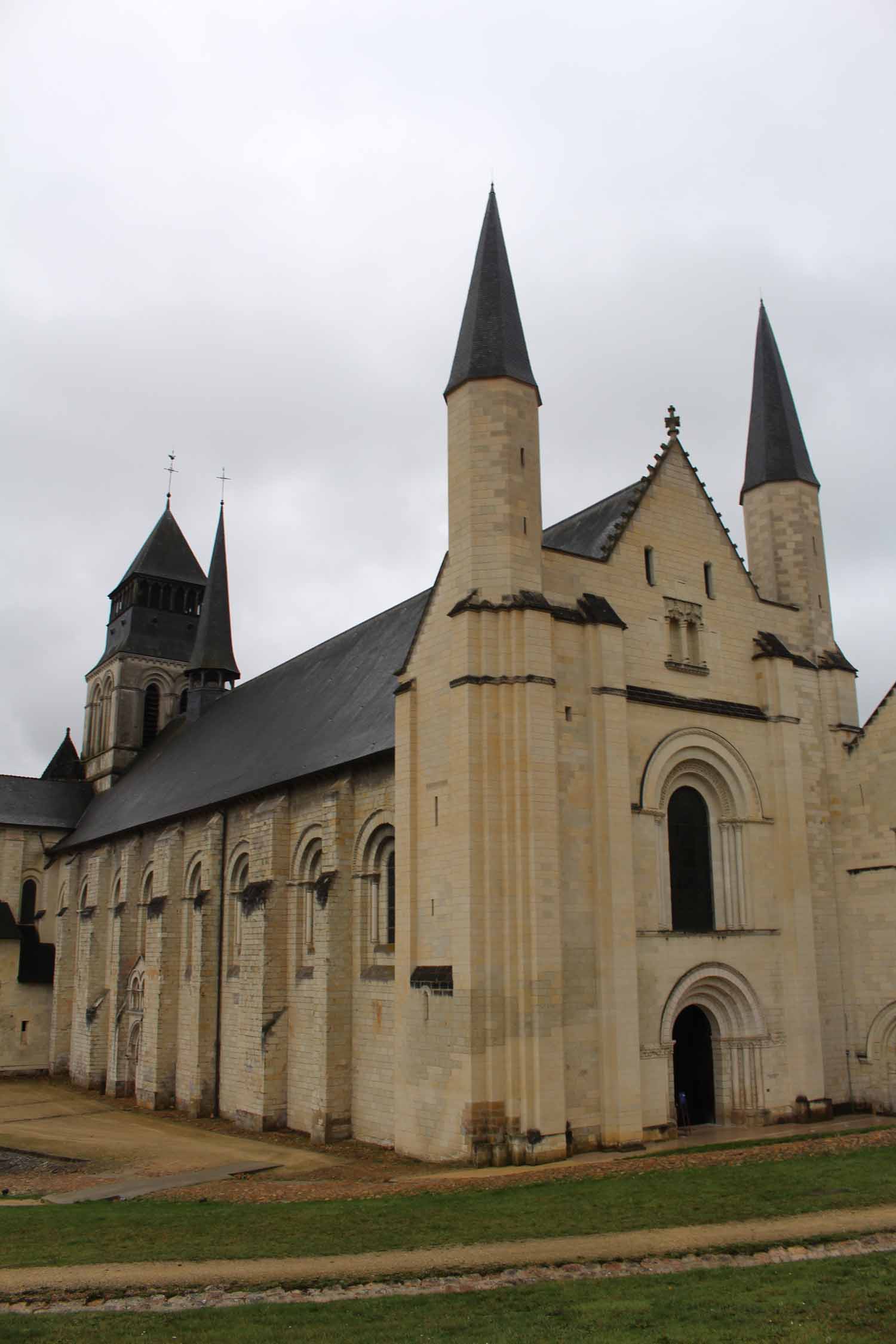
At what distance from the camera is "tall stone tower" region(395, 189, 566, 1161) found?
62.8 feet

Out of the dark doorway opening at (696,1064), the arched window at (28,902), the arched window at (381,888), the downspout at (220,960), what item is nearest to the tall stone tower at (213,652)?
the arched window at (28,902)

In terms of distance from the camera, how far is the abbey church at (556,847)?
20.0 m

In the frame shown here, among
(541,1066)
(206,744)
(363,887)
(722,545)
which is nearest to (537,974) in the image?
(541,1066)

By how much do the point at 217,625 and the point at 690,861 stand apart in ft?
105

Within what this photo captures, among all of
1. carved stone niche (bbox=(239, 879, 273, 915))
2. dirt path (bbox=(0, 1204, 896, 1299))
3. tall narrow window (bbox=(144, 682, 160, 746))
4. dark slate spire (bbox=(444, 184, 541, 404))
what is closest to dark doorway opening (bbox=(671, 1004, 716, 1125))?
dirt path (bbox=(0, 1204, 896, 1299))

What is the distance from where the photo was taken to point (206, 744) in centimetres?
4053

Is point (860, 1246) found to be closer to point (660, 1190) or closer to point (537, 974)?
point (660, 1190)

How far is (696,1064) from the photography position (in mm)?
23219

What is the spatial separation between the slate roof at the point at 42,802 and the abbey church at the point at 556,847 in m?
19.0

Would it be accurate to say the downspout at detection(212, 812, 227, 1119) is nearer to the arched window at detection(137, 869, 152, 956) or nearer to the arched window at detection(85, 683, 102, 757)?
the arched window at detection(137, 869, 152, 956)

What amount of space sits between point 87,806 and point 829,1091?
3769 cm

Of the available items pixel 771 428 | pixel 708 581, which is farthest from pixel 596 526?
pixel 771 428

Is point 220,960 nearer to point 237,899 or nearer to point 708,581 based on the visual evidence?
point 237,899

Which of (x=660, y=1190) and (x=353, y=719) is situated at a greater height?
(x=353, y=719)
